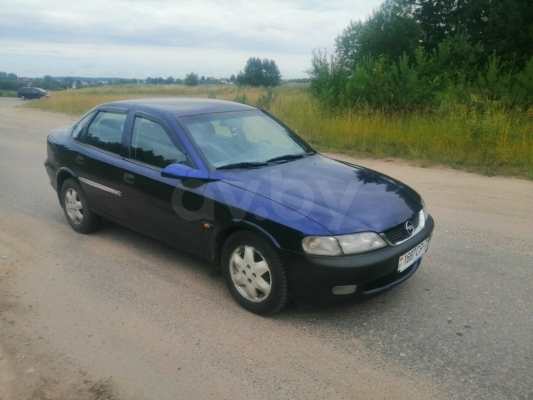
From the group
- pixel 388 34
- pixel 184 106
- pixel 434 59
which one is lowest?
pixel 184 106

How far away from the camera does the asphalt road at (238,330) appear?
9.02 feet

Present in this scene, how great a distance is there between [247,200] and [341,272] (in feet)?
2.94

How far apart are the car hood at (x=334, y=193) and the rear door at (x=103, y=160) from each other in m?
1.35

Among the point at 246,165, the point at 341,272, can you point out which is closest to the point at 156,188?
the point at 246,165

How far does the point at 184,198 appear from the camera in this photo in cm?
391

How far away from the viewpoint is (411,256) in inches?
138

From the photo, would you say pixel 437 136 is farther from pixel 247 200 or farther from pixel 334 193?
pixel 247 200

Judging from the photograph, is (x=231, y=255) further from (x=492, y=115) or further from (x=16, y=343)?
(x=492, y=115)

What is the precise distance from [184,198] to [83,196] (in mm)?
1758

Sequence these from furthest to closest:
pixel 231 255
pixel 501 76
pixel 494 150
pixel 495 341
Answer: pixel 501 76 < pixel 494 150 < pixel 231 255 < pixel 495 341

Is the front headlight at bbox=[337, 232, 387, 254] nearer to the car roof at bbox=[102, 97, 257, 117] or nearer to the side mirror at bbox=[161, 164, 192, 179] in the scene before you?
the side mirror at bbox=[161, 164, 192, 179]

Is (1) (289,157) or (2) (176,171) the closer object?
(2) (176,171)

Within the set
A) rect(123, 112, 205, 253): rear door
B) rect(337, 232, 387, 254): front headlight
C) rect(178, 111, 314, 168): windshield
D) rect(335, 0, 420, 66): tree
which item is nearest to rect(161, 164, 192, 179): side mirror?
rect(123, 112, 205, 253): rear door

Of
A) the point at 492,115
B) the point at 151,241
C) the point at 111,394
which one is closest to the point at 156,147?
the point at 151,241
